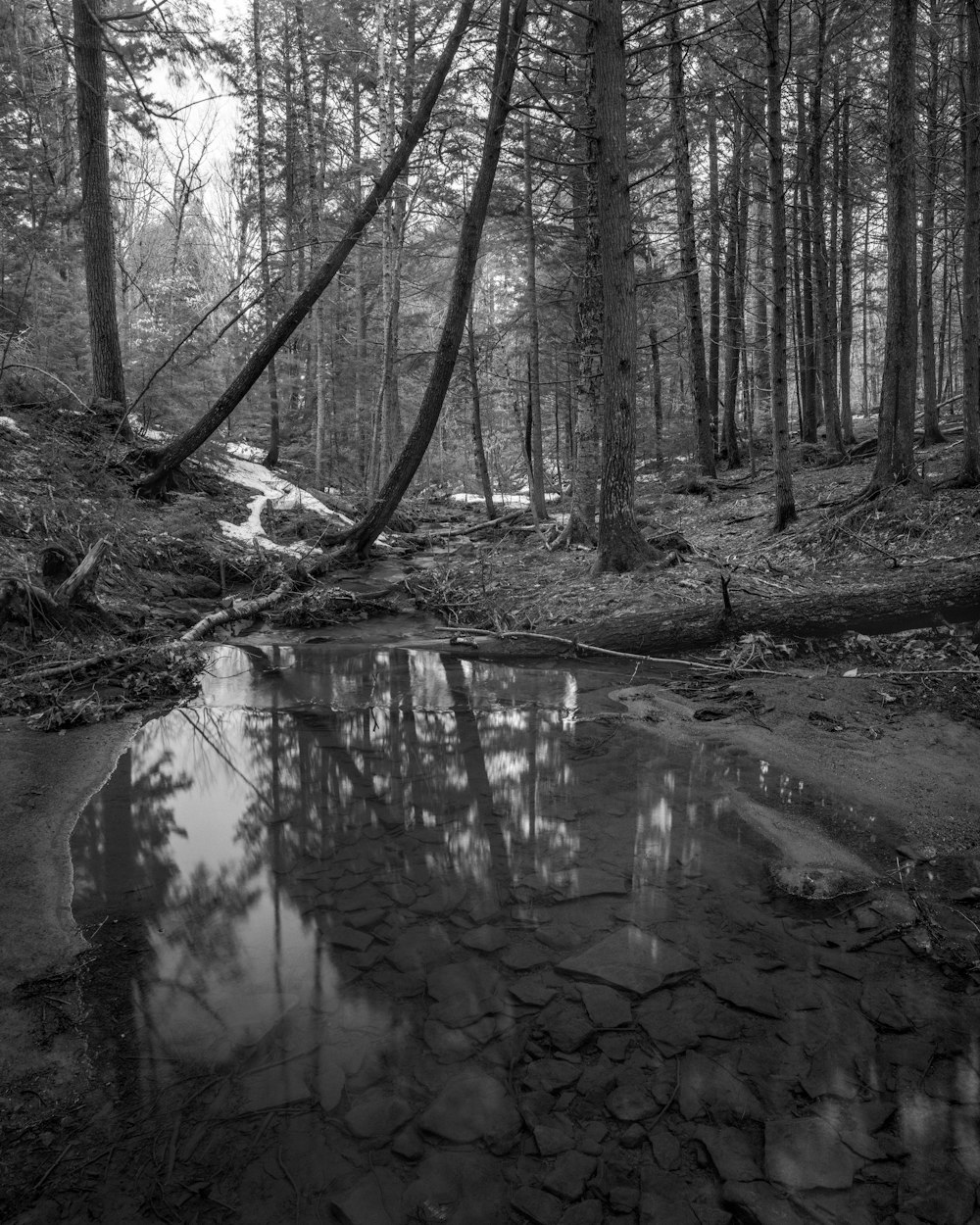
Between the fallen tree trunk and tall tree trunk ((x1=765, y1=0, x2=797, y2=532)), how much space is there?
10.9 feet

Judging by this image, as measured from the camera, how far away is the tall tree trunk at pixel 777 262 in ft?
32.1

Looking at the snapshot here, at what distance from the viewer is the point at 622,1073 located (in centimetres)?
248

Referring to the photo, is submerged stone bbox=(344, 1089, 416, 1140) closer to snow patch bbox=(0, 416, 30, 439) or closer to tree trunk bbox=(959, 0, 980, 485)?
tree trunk bbox=(959, 0, 980, 485)

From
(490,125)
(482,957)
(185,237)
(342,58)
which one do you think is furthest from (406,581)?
(185,237)

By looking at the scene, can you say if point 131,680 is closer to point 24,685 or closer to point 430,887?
point 24,685

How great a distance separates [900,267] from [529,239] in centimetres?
896

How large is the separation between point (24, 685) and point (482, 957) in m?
Result: 5.03

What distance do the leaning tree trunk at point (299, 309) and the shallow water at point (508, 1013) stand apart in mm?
9053

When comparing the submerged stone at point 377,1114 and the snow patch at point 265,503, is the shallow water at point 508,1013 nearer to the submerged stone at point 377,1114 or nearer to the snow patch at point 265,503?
the submerged stone at point 377,1114

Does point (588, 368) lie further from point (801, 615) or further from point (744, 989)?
point (744, 989)

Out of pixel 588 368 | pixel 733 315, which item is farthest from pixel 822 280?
pixel 588 368

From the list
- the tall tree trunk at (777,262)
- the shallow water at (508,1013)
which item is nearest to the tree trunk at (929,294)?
the tall tree trunk at (777,262)

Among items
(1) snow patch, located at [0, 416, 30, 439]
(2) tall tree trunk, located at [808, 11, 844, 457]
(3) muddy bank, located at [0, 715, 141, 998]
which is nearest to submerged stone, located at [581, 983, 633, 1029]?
(3) muddy bank, located at [0, 715, 141, 998]

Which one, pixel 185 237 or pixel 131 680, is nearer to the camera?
pixel 131 680
